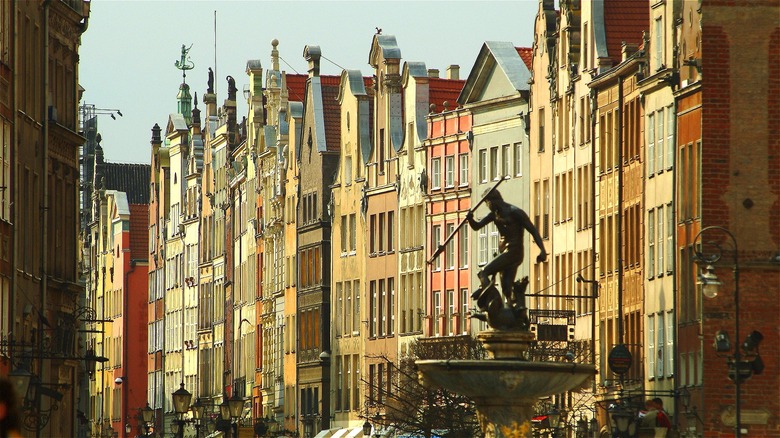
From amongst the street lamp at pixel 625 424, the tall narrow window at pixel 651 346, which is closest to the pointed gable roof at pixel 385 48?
the tall narrow window at pixel 651 346

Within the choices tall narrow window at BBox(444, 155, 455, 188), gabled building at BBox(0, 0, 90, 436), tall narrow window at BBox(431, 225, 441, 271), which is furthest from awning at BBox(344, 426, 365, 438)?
gabled building at BBox(0, 0, 90, 436)

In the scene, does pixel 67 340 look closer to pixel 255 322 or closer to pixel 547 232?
pixel 547 232

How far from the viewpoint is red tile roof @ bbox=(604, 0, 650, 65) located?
2426 inches

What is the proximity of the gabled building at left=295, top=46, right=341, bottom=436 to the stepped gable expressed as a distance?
5995cm

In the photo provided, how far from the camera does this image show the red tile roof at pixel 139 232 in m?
132

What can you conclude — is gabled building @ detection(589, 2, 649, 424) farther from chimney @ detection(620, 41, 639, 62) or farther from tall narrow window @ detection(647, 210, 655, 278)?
tall narrow window @ detection(647, 210, 655, 278)

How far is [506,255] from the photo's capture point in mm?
21859

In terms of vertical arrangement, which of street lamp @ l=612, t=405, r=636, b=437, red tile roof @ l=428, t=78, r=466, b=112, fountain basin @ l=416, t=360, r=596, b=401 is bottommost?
street lamp @ l=612, t=405, r=636, b=437

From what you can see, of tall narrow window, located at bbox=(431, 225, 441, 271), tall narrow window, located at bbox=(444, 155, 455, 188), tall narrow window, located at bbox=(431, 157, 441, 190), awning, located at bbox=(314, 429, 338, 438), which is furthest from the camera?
awning, located at bbox=(314, 429, 338, 438)

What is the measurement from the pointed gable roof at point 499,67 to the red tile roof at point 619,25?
346 inches

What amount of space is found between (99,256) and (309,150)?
5346 cm

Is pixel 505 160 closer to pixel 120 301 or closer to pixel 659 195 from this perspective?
pixel 659 195

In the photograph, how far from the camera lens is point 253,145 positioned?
324 feet

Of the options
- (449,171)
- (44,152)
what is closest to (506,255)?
(44,152)
